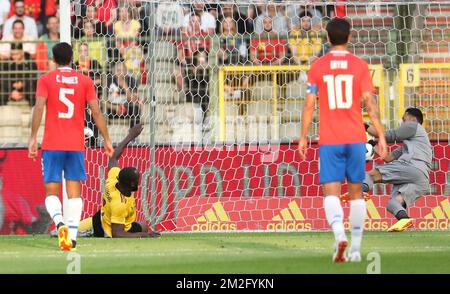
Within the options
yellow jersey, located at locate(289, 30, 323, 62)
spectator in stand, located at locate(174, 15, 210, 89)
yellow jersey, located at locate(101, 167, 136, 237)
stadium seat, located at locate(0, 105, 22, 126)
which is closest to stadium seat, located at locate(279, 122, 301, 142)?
yellow jersey, located at locate(289, 30, 323, 62)

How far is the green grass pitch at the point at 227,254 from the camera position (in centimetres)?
929

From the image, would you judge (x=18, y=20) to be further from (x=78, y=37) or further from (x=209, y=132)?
(x=209, y=132)

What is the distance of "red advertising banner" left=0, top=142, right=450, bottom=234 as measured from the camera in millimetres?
15234

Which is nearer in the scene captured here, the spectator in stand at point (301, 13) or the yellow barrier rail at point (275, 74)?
the yellow barrier rail at point (275, 74)

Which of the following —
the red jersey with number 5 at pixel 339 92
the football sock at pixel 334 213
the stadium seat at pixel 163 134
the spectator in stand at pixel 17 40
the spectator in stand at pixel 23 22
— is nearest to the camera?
the football sock at pixel 334 213

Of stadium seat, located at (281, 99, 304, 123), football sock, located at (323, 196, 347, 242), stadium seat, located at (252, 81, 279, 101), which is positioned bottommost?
football sock, located at (323, 196, 347, 242)

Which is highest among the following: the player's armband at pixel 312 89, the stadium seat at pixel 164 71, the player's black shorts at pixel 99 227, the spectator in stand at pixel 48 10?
the spectator in stand at pixel 48 10

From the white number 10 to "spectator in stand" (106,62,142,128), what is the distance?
669 cm

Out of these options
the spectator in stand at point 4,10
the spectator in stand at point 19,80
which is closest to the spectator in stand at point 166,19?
the spectator in stand at point 19,80

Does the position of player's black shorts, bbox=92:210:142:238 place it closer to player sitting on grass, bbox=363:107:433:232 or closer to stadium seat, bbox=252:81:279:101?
player sitting on grass, bbox=363:107:433:232

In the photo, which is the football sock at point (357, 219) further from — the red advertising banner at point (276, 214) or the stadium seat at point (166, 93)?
the stadium seat at point (166, 93)

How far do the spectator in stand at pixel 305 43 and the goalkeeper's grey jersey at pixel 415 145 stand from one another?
9.88ft

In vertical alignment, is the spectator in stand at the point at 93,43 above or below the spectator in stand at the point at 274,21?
below

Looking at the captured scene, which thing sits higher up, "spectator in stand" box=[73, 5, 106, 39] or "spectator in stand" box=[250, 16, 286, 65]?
"spectator in stand" box=[73, 5, 106, 39]
